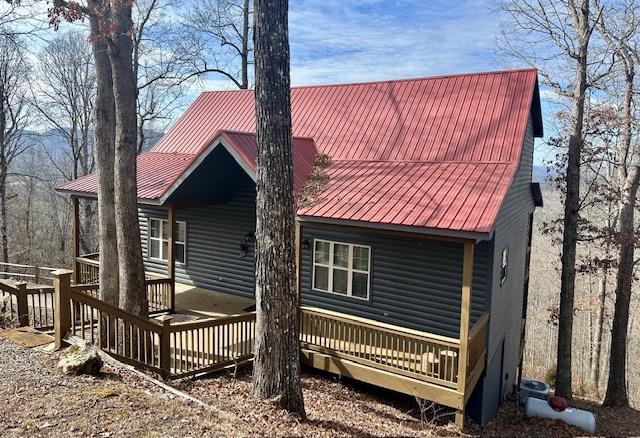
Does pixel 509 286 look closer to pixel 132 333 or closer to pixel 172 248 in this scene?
pixel 172 248

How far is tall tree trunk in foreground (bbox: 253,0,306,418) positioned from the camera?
6.75 meters

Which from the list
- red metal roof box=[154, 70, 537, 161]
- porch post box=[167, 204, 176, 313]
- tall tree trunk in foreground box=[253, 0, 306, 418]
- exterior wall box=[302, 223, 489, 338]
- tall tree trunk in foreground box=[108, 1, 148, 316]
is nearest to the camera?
tall tree trunk in foreground box=[253, 0, 306, 418]

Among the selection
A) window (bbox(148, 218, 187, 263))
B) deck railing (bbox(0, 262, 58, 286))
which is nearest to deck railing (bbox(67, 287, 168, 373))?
deck railing (bbox(0, 262, 58, 286))

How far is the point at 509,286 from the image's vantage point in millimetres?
12547

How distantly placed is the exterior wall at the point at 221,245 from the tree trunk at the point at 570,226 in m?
9.26

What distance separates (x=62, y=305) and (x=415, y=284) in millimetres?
6792

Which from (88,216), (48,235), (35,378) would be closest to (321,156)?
(35,378)

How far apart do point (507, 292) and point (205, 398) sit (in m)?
8.42

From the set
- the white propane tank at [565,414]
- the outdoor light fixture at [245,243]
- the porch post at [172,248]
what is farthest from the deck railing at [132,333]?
the white propane tank at [565,414]

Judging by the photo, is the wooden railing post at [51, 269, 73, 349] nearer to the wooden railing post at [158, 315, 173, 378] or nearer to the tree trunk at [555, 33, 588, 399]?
the wooden railing post at [158, 315, 173, 378]

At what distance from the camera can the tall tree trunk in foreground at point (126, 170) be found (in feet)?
29.4

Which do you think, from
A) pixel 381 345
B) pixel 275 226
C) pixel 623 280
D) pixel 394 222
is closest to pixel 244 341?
pixel 381 345

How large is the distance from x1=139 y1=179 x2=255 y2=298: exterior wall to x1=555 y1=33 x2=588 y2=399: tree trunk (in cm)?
926

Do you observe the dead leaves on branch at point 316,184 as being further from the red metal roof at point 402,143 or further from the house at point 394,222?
the red metal roof at point 402,143
